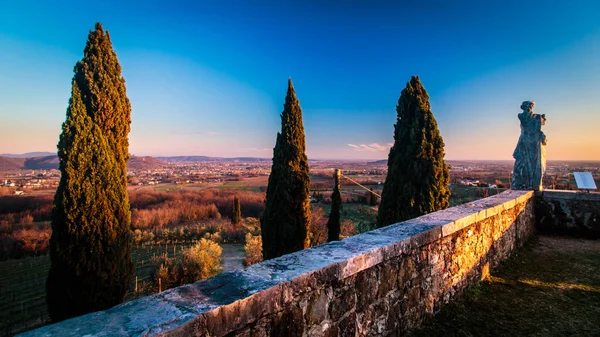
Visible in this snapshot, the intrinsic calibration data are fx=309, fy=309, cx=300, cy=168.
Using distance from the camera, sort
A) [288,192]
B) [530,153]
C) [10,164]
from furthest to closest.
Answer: [10,164] < [288,192] < [530,153]

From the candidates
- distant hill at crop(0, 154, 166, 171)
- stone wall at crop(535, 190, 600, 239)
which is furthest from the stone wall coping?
distant hill at crop(0, 154, 166, 171)

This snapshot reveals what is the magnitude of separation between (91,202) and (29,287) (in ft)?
35.1

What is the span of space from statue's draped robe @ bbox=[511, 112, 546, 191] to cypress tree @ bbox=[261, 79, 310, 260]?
23.8 feet

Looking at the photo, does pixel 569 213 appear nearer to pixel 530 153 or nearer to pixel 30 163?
pixel 530 153

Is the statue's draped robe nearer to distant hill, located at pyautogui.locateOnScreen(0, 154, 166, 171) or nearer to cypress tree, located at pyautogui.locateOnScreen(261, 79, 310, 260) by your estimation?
cypress tree, located at pyautogui.locateOnScreen(261, 79, 310, 260)

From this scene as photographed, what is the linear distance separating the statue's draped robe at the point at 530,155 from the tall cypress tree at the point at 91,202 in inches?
422

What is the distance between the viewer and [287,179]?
1252cm

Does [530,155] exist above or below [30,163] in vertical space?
above

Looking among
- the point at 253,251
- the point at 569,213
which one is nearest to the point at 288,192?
the point at 253,251

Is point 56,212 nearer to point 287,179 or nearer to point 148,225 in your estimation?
point 287,179

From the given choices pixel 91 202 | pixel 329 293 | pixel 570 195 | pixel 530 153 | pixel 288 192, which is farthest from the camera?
pixel 288 192

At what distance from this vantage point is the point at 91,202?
27.1ft

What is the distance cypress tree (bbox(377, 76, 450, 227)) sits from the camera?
10352mm

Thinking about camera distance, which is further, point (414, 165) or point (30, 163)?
point (30, 163)
